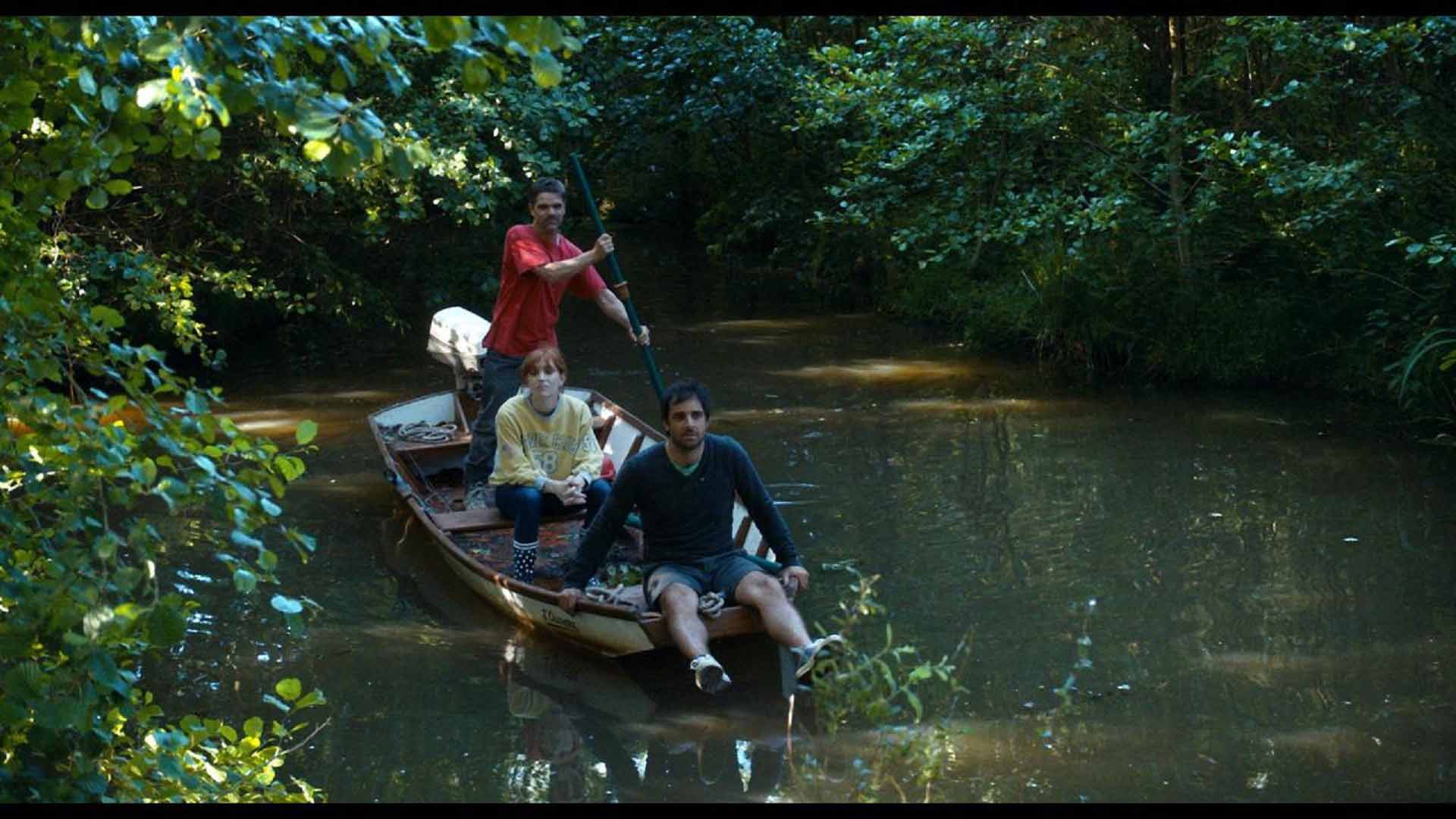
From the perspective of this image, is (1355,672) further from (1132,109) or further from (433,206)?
(433,206)

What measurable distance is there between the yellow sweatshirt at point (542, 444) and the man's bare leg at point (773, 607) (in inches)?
53.2

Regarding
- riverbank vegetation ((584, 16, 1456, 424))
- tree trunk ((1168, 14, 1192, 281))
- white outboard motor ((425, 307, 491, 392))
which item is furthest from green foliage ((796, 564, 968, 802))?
tree trunk ((1168, 14, 1192, 281))

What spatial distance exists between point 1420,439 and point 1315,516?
1.89 meters

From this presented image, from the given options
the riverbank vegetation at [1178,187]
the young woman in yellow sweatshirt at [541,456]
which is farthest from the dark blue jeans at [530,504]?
the riverbank vegetation at [1178,187]

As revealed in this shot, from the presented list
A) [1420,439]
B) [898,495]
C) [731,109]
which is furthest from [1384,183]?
[731,109]

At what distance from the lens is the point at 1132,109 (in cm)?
1199

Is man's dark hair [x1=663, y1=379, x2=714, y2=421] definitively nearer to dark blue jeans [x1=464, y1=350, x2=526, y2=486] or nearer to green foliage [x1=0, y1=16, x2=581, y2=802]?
dark blue jeans [x1=464, y1=350, x2=526, y2=486]

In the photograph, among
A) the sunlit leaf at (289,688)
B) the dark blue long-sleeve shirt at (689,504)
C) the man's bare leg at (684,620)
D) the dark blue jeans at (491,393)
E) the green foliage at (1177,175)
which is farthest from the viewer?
the green foliage at (1177,175)

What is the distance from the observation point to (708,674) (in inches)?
222

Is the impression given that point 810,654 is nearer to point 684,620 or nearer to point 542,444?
point 684,620

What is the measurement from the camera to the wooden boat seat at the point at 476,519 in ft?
25.1

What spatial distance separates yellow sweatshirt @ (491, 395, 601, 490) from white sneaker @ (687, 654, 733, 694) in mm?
1549

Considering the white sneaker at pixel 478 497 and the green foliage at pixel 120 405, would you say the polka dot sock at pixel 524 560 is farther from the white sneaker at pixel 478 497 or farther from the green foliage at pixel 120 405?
the green foliage at pixel 120 405

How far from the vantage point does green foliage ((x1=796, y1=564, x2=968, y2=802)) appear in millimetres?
3848
